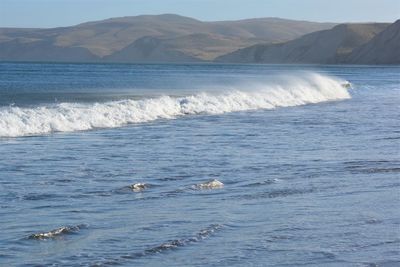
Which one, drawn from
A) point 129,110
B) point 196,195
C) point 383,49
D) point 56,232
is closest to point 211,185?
point 196,195

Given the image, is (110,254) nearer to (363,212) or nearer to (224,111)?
(363,212)

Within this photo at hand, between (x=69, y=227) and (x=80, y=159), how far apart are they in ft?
23.8

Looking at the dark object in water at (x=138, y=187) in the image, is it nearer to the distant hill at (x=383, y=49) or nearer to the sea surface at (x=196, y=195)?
the sea surface at (x=196, y=195)

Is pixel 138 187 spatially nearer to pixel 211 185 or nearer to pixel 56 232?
pixel 211 185

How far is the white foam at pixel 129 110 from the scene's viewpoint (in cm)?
2671

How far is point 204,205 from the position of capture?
13.2 metres

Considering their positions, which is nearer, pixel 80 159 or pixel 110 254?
pixel 110 254

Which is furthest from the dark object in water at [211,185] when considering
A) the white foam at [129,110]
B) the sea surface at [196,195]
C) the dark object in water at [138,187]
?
the white foam at [129,110]

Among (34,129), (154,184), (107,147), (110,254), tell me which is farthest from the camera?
(34,129)

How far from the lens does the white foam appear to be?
87.6 ft

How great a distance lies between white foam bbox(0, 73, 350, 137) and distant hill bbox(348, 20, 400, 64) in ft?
413

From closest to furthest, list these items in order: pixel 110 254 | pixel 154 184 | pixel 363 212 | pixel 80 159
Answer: pixel 110 254 < pixel 363 212 < pixel 154 184 < pixel 80 159

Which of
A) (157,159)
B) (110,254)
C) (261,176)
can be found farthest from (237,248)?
(157,159)

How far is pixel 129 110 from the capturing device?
112 feet
